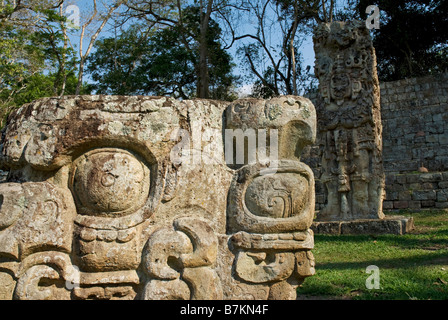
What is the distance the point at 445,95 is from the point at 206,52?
910 centimetres

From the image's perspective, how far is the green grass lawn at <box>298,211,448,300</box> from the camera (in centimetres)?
346

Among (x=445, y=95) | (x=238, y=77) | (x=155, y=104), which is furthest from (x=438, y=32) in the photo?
(x=155, y=104)

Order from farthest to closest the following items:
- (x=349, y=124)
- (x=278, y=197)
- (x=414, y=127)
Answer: (x=414, y=127) < (x=349, y=124) < (x=278, y=197)

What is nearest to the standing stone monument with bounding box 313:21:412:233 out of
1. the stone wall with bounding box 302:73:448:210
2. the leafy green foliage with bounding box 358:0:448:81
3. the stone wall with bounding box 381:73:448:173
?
the stone wall with bounding box 302:73:448:210

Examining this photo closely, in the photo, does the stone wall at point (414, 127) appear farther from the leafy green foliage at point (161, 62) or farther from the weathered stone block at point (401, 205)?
the leafy green foliage at point (161, 62)

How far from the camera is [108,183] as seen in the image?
2.48 metres

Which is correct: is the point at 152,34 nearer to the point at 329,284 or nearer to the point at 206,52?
the point at 206,52

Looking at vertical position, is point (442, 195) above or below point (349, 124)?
Answer: below

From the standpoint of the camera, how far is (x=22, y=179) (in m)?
2.60

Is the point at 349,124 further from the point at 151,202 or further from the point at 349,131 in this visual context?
the point at 151,202

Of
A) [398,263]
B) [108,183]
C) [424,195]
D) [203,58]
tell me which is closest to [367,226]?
[398,263]

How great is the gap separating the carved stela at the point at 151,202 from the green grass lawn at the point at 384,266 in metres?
1.18

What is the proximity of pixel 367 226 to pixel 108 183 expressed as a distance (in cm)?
521

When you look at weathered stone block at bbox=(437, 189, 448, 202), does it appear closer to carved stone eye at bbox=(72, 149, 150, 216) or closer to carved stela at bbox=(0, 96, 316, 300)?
carved stela at bbox=(0, 96, 316, 300)
